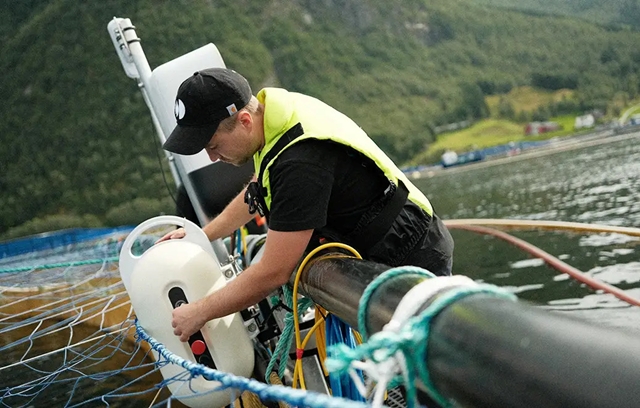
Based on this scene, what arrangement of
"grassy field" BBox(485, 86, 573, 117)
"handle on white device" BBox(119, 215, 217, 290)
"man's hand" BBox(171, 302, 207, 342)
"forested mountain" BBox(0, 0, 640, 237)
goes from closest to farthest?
"man's hand" BBox(171, 302, 207, 342), "handle on white device" BBox(119, 215, 217, 290), "forested mountain" BBox(0, 0, 640, 237), "grassy field" BBox(485, 86, 573, 117)

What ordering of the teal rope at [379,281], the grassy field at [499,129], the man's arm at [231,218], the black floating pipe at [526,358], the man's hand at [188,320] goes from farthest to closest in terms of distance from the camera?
the grassy field at [499,129]
the man's arm at [231,218]
the man's hand at [188,320]
the teal rope at [379,281]
the black floating pipe at [526,358]

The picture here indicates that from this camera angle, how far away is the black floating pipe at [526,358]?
0.63 metres

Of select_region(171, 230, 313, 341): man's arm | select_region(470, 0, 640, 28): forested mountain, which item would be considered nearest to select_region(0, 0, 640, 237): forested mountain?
select_region(470, 0, 640, 28): forested mountain

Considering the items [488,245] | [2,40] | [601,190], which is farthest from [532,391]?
[2,40]

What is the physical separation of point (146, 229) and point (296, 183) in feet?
4.12

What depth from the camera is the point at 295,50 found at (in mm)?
119688

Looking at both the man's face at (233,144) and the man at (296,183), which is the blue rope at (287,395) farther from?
the man's face at (233,144)

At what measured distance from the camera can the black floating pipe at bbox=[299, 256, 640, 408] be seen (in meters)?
0.63

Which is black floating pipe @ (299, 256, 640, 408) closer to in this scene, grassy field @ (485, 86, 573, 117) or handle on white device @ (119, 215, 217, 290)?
handle on white device @ (119, 215, 217, 290)

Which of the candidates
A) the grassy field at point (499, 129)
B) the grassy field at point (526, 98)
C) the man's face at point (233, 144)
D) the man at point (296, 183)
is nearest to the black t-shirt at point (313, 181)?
the man at point (296, 183)

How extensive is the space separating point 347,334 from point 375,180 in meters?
0.55

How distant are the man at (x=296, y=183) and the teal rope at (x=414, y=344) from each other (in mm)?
908

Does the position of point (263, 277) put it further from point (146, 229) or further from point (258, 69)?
point (258, 69)

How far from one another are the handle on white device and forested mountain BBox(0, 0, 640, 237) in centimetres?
4992
